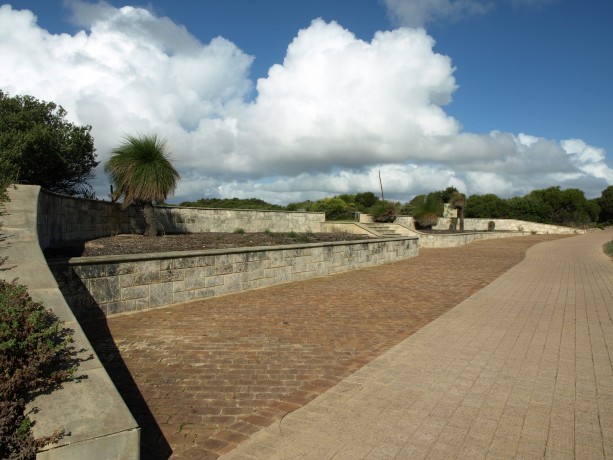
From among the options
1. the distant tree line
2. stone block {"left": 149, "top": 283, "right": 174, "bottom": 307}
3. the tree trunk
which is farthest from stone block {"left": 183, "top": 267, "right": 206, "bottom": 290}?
the distant tree line

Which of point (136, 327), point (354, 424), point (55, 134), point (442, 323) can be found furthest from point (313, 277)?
point (55, 134)

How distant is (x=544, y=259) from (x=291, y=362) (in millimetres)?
15408

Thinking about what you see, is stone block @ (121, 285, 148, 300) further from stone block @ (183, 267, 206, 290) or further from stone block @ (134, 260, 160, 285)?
stone block @ (183, 267, 206, 290)

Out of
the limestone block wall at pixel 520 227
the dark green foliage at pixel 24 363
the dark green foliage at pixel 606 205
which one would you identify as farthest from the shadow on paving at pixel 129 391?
the dark green foliage at pixel 606 205

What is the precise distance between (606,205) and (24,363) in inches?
2908

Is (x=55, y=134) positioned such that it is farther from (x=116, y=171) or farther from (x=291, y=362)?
(x=291, y=362)

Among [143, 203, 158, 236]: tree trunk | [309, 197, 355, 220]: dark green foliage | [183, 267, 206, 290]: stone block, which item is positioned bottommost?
[183, 267, 206, 290]: stone block

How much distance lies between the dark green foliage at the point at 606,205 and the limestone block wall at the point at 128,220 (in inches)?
2305

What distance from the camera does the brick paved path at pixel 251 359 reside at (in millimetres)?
3328

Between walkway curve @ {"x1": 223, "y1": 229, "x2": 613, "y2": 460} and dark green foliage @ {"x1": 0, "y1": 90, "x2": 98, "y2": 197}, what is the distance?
10211 mm

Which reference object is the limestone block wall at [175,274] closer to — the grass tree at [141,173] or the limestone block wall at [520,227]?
the grass tree at [141,173]

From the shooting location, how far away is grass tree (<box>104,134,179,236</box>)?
1041 centimetres

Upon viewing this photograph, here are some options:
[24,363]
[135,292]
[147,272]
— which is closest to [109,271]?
[135,292]

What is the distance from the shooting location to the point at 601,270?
1332 cm
